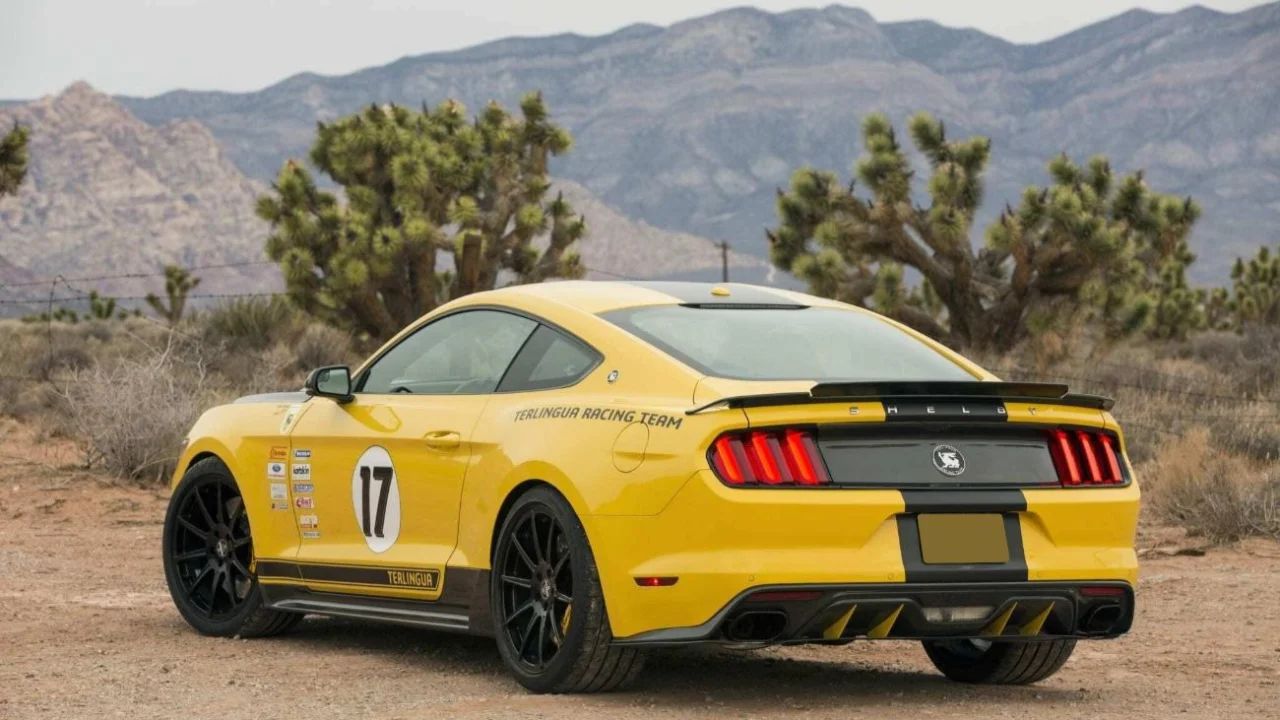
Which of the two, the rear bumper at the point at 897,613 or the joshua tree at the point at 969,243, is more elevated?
the rear bumper at the point at 897,613

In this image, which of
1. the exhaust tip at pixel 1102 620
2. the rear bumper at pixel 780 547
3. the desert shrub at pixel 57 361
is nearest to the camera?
the rear bumper at pixel 780 547

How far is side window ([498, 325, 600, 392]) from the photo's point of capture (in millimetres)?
7145

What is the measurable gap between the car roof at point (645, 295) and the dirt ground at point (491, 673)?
1421mm

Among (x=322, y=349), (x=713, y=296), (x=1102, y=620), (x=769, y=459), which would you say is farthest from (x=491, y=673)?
(x=322, y=349)

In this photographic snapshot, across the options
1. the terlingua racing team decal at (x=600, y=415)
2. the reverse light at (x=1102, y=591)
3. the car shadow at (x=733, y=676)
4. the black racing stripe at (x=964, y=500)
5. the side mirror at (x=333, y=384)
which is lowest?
the car shadow at (x=733, y=676)

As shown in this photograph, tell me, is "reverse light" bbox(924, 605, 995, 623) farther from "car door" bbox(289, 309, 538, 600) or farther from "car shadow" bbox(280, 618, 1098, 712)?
"car door" bbox(289, 309, 538, 600)

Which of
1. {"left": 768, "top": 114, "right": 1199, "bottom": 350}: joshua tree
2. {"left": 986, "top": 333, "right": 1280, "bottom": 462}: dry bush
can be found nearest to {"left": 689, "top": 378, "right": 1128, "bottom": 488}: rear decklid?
{"left": 986, "top": 333, "right": 1280, "bottom": 462}: dry bush

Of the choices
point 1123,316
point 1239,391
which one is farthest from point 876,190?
point 1239,391

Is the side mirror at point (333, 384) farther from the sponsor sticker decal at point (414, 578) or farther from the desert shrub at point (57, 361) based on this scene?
the desert shrub at point (57, 361)

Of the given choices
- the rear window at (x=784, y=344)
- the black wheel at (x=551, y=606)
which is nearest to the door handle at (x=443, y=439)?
the black wheel at (x=551, y=606)

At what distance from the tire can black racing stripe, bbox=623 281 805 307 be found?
220 centimetres

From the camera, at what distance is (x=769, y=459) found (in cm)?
632

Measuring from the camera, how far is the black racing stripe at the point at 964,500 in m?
6.40

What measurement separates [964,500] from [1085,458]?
645 mm
